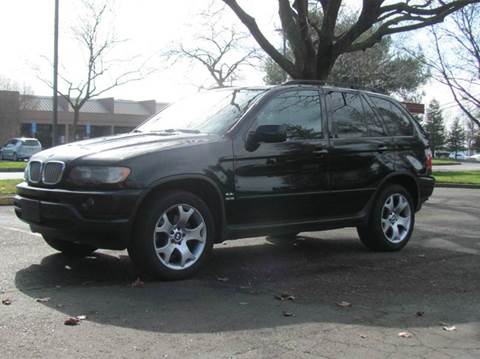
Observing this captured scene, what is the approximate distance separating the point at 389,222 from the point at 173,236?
10.2ft

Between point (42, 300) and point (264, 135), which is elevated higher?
point (264, 135)

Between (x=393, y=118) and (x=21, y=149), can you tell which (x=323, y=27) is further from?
(x=21, y=149)

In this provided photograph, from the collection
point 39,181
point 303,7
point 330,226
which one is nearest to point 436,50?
point 303,7

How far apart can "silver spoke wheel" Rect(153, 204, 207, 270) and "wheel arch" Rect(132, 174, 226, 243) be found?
19 cm

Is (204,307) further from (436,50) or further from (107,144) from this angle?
(436,50)

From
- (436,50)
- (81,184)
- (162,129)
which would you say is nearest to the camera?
A: (81,184)

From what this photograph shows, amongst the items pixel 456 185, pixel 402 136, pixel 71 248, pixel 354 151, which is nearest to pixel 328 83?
pixel 354 151

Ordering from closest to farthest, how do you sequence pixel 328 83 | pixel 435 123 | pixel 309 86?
pixel 309 86, pixel 328 83, pixel 435 123

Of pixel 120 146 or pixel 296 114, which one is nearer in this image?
pixel 120 146

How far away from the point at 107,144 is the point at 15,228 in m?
3.27

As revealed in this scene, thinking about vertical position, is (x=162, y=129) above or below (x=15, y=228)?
above

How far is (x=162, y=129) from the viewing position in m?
6.42

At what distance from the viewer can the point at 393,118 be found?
764 centimetres

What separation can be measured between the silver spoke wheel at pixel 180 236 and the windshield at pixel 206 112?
937 millimetres
